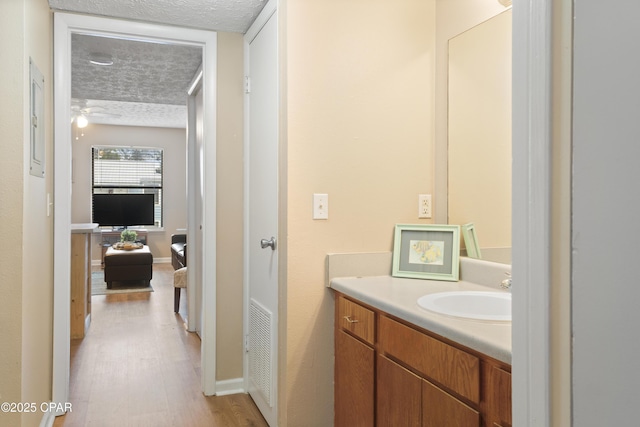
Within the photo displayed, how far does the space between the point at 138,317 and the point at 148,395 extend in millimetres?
2078

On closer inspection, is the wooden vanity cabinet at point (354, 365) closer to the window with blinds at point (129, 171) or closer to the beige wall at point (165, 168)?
the beige wall at point (165, 168)

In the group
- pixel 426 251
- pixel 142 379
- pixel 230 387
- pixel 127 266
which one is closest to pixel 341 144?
pixel 426 251

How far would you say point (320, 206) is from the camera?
2156 mm

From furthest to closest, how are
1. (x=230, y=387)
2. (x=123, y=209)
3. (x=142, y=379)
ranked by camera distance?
(x=123, y=209) → (x=142, y=379) → (x=230, y=387)

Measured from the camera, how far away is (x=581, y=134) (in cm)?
63

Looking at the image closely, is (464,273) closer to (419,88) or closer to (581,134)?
(419,88)

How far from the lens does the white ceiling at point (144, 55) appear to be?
8.30ft

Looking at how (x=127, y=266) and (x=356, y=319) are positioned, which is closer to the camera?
(x=356, y=319)

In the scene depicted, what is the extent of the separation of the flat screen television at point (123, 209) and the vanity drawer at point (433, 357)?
7.85m

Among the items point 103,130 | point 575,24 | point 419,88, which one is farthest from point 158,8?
point 103,130

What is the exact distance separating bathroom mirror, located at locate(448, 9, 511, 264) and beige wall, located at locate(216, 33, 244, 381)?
1308 mm

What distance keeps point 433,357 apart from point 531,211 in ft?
2.73

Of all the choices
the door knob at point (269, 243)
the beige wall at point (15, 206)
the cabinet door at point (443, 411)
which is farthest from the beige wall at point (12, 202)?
the cabinet door at point (443, 411)

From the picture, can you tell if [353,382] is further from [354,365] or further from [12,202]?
[12,202]
